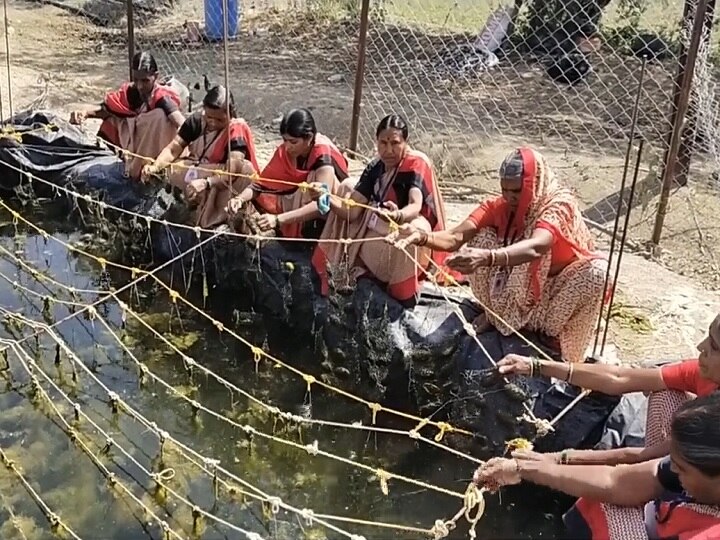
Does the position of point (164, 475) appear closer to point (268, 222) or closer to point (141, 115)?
point (268, 222)

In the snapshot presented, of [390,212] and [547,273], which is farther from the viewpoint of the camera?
[390,212]

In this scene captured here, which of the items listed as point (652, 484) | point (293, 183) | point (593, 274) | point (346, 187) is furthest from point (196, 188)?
point (652, 484)

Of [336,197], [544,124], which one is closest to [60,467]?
[336,197]

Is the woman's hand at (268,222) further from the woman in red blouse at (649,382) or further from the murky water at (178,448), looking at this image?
the woman in red blouse at (649,382)

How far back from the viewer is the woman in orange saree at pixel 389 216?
427cm

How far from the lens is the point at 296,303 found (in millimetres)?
4934

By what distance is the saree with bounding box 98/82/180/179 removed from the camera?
588 cm

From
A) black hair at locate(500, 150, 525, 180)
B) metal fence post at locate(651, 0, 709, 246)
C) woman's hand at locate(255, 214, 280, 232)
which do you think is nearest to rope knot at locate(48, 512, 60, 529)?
woman's hand at locate(255, 214, 280, 232)

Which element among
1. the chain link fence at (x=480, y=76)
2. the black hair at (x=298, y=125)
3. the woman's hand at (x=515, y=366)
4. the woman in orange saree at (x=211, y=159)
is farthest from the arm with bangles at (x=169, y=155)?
the woman's hand at (x=515, y=366)

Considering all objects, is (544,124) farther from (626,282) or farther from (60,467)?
(60,467)

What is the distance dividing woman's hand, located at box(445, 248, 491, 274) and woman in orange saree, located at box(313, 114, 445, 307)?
0.49 meters

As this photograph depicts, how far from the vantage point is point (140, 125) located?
5984 mm

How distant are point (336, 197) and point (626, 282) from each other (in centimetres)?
177

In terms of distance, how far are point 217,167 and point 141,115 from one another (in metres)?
1.08
